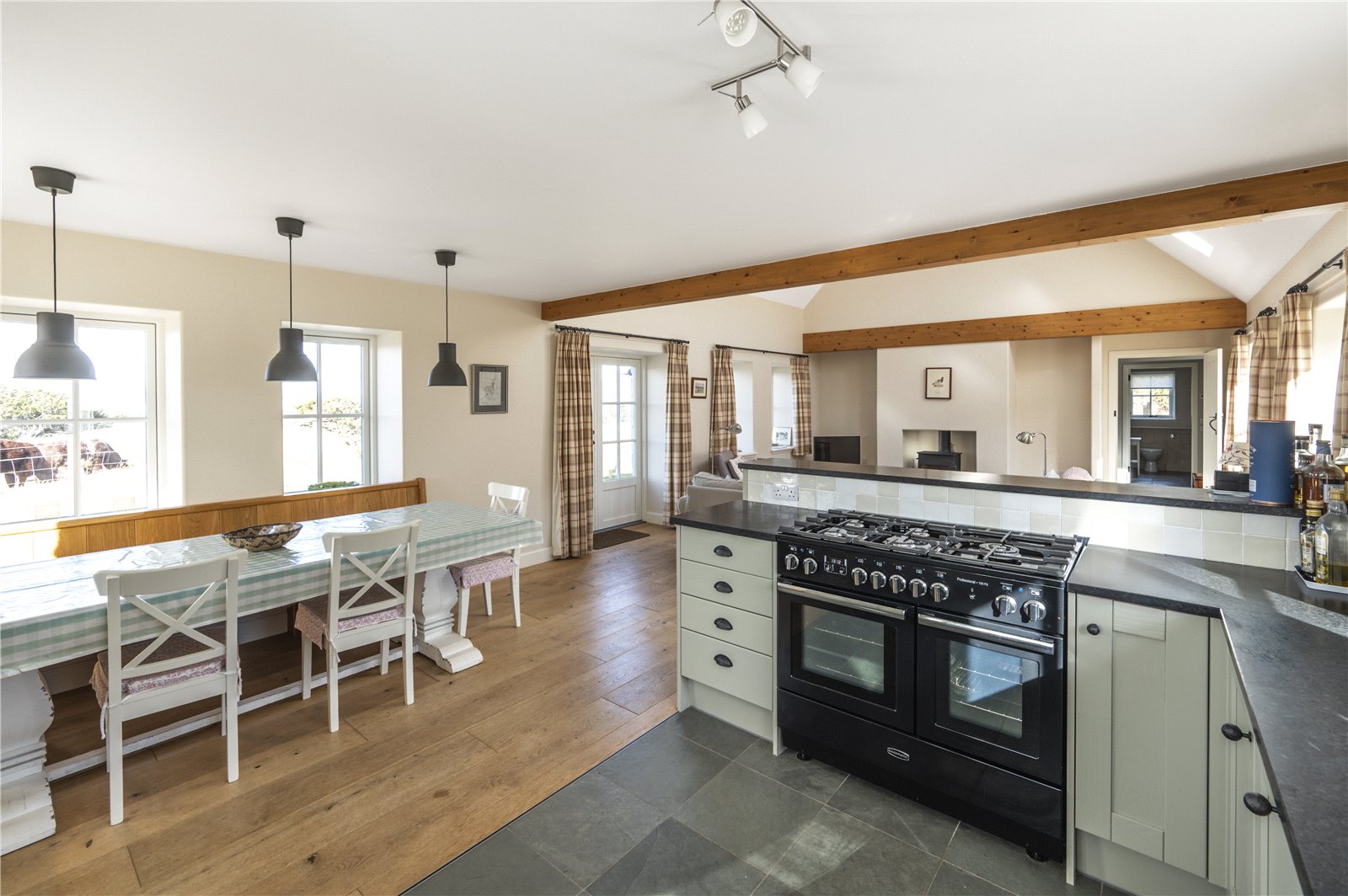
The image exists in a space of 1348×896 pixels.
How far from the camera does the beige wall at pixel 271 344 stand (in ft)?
10.3

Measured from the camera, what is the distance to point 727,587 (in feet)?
8.30

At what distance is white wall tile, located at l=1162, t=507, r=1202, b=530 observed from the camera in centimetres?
198

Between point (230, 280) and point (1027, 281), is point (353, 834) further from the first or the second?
point (1027, 281)

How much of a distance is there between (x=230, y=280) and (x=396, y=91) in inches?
104

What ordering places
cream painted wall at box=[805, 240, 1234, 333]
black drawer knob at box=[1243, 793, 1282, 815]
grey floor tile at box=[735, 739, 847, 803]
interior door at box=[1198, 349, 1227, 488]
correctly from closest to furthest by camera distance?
black drawer knob at box=[1243, 793, 1282, 815]
grey floor tile at box=[735, 739, 847, 803]
interior door at box=[1198, 349, 1227, 488]
cream painted wall at box=[805, 240, 1234, 333]

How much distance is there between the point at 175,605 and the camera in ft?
7.24

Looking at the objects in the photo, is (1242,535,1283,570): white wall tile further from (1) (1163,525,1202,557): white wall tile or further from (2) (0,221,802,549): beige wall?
(2) (0,221,802,549): beige wall

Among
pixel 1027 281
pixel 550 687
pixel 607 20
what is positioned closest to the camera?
pixel 607 20

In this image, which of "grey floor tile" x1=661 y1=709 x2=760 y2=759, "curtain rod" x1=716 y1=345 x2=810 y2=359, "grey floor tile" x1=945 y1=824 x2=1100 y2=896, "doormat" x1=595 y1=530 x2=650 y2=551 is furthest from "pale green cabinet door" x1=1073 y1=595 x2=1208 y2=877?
"curtain rod" x1=716 y1=345 x2=810 y2=359

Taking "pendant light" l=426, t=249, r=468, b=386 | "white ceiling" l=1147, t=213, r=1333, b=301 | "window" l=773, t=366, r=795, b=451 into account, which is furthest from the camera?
"window" l=773, t=366, r=795, b=451

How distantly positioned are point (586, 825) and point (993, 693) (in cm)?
145

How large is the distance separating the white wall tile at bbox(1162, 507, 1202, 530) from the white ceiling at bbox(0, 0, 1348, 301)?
1.28 m

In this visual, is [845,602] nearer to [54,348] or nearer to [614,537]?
[54,348]

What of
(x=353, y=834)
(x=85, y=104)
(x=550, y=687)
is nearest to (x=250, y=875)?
(x=353, y=834)
